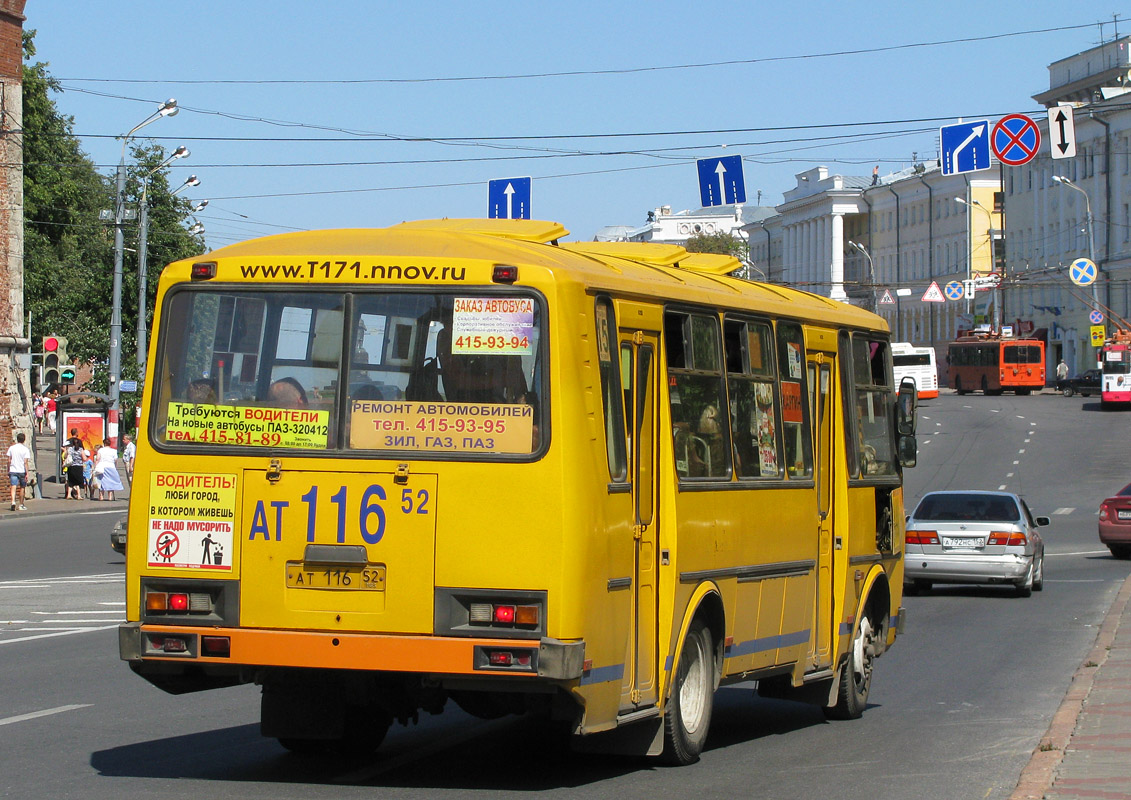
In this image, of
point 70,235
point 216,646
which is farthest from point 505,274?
point 70,235

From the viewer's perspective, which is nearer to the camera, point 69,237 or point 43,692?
point 43,692

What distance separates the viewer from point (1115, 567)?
30266mm

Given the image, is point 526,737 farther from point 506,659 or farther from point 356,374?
point 356,374

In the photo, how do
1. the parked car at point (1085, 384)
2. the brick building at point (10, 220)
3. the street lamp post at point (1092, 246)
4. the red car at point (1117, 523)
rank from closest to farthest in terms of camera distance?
the red car at point (1117, 523) → the brick building at point (10, 220) → the parked car at point (1085, 384) → the street lamp post at point (1092, 246)

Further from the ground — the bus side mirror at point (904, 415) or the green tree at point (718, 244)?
the green tree at point (718, 244)

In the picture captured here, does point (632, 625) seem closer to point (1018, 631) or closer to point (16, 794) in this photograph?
point (16, 794)

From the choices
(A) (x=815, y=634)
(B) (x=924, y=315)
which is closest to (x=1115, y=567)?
(A) (x=815, y=634)

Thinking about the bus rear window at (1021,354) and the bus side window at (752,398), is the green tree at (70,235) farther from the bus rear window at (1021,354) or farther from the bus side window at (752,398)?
the bus side window at (752,398)

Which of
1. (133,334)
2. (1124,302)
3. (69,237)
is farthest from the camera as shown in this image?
(1124,302)

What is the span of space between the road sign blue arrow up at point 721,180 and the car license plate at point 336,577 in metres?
25.0

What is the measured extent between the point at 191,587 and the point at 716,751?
3415 mm

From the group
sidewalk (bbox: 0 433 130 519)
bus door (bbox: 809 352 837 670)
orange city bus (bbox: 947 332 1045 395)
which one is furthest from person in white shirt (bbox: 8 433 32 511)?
orange city bus (bbox: 947 332 1045 395)

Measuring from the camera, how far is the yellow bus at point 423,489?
8008 millimetres

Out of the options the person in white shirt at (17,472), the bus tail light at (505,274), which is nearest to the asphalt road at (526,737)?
the bus tail light at (505,274)
